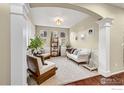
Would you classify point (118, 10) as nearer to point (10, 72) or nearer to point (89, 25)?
point (89, 25)

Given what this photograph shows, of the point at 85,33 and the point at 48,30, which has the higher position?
the point at 48,30

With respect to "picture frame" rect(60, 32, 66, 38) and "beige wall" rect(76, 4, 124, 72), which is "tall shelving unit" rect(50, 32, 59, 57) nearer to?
"picture frame" rect(60, 32, 66, 38)

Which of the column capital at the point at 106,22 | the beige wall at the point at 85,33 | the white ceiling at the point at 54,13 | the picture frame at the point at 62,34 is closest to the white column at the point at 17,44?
the column capital at the point at 106,22

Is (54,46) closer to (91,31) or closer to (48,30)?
(48,30)

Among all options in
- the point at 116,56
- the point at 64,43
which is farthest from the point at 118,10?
the point at 64,43

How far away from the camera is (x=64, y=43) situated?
8.05 m

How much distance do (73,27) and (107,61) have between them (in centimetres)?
445

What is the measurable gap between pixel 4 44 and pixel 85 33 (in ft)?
15.6

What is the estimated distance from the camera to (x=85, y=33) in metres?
5.80

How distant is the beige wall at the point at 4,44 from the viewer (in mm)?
1574

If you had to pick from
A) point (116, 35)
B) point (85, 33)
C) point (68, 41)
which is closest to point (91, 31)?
point (85, 33)

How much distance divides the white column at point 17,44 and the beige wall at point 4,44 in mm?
64

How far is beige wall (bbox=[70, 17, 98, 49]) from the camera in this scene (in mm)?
4816
